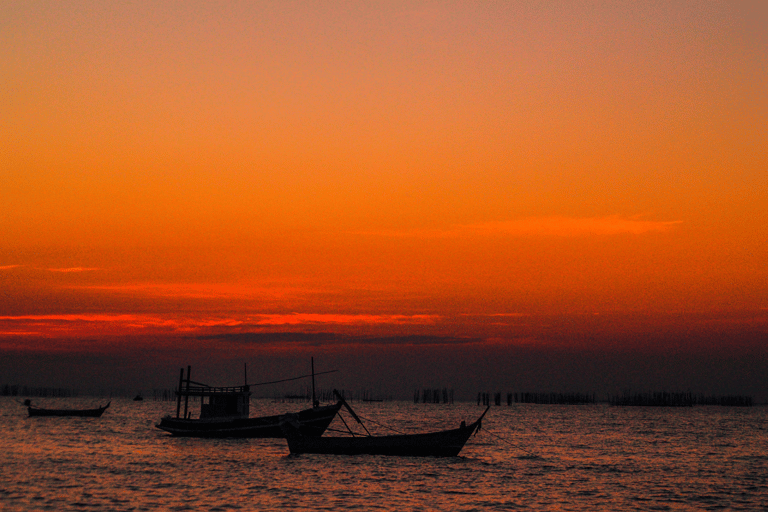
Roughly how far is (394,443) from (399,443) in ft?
1.22

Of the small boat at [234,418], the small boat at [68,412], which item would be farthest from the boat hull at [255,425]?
the small boat at [68,412]

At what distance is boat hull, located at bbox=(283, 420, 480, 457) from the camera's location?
162 feet

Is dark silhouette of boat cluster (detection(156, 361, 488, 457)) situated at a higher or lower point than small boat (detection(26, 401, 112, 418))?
higher

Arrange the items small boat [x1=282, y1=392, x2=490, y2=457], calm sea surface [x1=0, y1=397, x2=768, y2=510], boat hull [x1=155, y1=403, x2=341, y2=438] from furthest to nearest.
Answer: boat hull [x1=155, y1=403, x2=341, y2=438]
small boat [x1=282, y1=392, x2=490, y2=457]
calm sea surface [x1=0, y1=397, x2=768, y2=510]

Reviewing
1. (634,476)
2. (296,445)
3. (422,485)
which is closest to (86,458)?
(296,445)

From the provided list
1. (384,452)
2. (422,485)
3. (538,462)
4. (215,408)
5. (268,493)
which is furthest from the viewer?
(215,408)

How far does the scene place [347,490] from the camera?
37594 millimetres

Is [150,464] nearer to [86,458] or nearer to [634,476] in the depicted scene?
[86,458]

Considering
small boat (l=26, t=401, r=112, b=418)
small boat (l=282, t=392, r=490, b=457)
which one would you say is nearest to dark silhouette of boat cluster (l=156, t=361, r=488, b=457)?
small boat (l=282, t=392, r=490, b=457)

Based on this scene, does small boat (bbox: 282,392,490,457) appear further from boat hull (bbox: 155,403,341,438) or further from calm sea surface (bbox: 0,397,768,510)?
boat hull (bbox: 155,403,341,438)

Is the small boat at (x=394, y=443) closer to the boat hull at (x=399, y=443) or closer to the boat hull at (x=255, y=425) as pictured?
the boat hull at (x=399, y=443)

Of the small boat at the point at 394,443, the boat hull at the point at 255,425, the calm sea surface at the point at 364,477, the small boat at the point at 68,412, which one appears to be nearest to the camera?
the calm sea surface at the point at 364,477

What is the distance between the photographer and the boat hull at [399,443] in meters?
49.3

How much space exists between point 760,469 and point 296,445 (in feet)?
110
